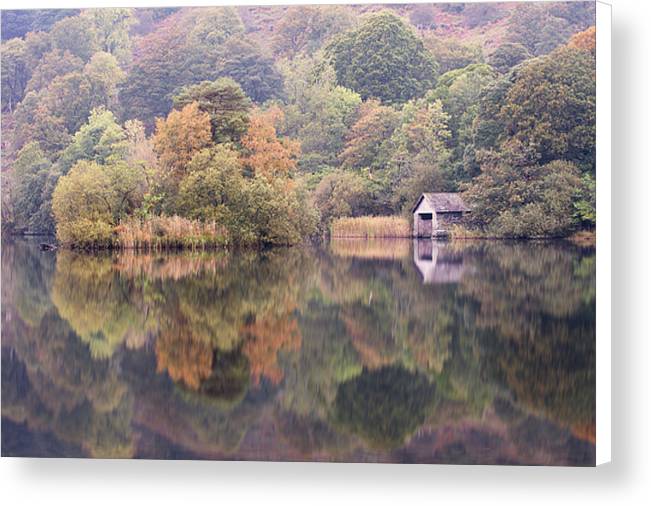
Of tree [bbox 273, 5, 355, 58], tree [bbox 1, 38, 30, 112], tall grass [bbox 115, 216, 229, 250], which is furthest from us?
tall grass [bbox 115, 216, 229, 250]

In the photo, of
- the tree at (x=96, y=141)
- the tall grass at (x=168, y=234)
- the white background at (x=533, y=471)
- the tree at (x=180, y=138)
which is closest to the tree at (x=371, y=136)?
the tree at (x=180, y=138)

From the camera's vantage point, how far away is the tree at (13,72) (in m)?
9.09

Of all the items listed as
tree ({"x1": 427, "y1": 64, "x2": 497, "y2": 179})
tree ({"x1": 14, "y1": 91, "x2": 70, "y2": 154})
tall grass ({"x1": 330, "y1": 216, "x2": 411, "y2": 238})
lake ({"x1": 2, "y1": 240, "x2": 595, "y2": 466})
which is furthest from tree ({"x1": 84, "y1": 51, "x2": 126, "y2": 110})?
tree ({"x1": 427, "y1": 64, "x2": 497, "y2": 179})

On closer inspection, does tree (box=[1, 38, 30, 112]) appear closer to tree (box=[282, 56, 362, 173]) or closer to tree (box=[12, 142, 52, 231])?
tree (box=[12, 142, 52, 231])

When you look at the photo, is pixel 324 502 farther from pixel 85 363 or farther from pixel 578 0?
pixel 578 0

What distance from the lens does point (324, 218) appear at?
9977 mm

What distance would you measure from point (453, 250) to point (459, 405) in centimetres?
214

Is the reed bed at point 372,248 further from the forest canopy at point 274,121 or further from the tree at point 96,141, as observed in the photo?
the tree at point 96,141

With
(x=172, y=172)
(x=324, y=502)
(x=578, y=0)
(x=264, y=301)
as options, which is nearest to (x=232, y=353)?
(x=264, y=301)

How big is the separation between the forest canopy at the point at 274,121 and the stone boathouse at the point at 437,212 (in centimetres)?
10

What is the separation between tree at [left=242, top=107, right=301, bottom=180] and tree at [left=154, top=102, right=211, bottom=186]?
1.45 ft

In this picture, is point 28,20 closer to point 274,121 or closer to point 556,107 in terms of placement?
point 274,121

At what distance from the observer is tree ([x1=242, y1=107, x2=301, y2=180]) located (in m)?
9.92

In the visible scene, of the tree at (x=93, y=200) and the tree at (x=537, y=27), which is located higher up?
the tree at (x=537, y=27)
